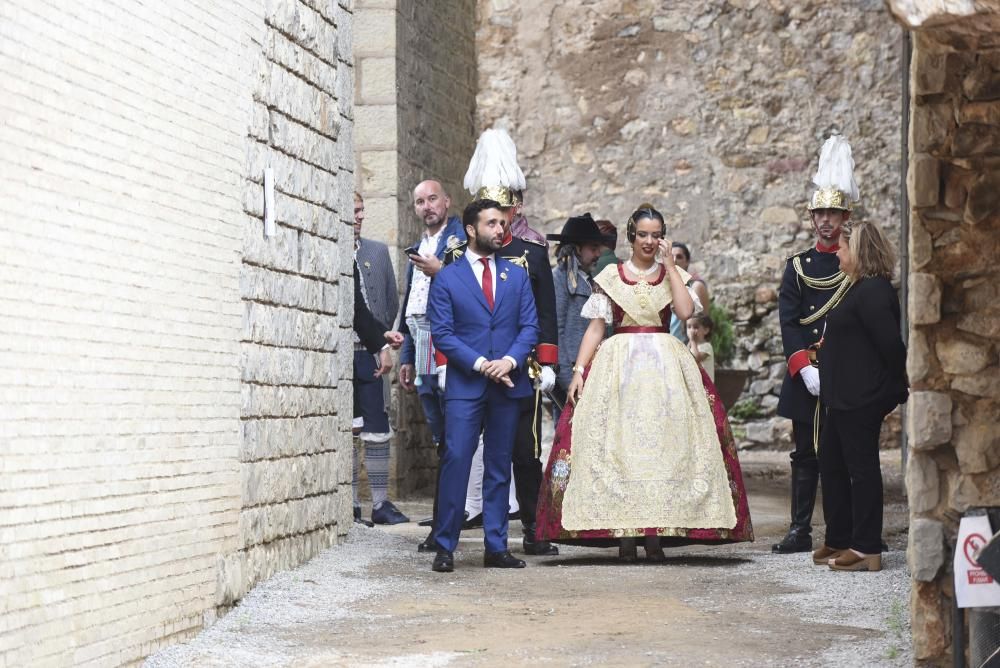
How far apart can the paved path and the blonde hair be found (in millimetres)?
1179

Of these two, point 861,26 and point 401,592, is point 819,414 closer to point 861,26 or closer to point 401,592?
point 401,592

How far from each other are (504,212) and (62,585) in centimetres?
312

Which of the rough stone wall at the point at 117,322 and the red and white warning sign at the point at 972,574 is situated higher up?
the rough stone wall at the point at 117,322

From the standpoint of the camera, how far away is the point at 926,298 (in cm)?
403

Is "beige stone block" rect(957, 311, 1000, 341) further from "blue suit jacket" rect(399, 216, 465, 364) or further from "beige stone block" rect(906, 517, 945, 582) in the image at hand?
"blue suit jacket" rect(399, 216, 465, 364)

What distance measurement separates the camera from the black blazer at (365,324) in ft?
25.1

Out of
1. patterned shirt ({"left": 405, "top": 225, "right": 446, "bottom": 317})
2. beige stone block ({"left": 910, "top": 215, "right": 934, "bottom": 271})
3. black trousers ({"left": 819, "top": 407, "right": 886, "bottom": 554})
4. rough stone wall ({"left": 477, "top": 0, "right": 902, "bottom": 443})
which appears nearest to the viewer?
beige stone block ({"left": 910, "top": 215, "right": 934, "bottom": 271})

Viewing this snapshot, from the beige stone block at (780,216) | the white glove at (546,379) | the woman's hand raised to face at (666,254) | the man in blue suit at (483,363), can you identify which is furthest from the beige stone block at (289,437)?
the beige stone block at (780,216)

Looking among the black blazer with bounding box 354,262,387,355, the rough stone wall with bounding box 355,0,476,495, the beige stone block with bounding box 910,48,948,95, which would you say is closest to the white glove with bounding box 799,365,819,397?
the black blazer with bounding box 354,262,387,355

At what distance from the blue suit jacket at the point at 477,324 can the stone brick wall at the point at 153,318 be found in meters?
0.58

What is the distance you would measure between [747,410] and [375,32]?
4405mm

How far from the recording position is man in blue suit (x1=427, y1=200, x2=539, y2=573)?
20.2 ft

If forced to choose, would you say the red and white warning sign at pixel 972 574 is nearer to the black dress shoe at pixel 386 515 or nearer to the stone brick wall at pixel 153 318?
the stone brick wall at pixel 153 318

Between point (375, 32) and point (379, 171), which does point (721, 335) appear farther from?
point (375, 32)
